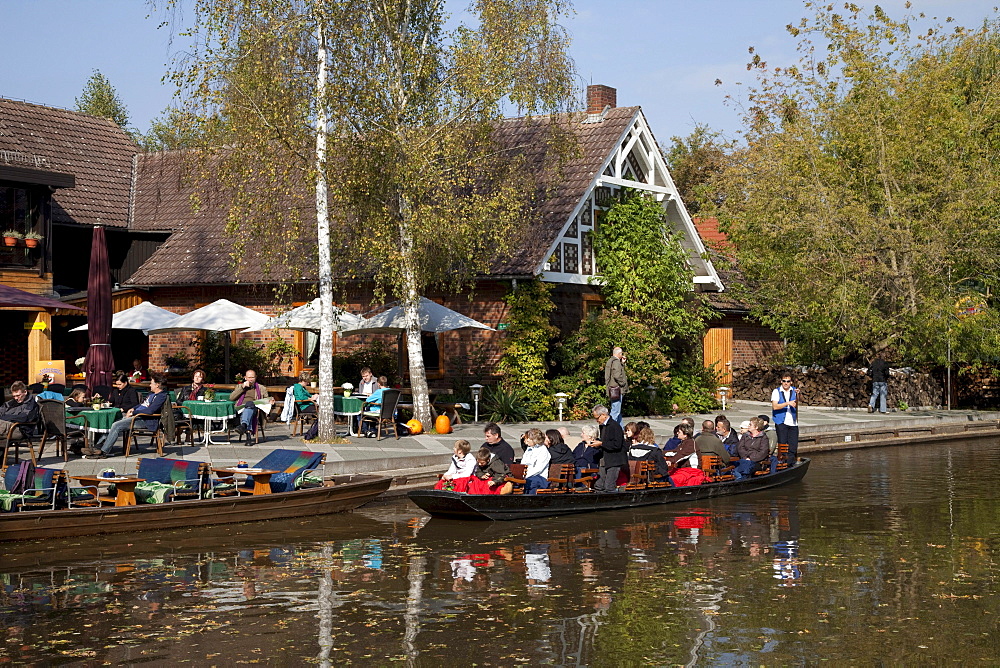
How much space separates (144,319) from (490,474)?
12.8 metres

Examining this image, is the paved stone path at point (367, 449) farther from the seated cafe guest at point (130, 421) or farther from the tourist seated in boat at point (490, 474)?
the tourist seated in boat at point (490, 474)

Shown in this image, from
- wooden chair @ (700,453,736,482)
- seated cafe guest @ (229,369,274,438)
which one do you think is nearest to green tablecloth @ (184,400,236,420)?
seated cafe guest @ (229,369,274,438)

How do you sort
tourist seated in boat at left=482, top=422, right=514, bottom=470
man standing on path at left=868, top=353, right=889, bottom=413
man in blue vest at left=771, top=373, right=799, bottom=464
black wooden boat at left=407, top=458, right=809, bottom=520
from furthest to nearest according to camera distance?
man standing on path at left=868, top=353, right=889, bottom=413 < man in blue vest at left=771, top=373, right=799, bottom=464 < tourist seated in boat at left=482, top=422, right=514, bottom=470 < black wooden boat at left=407, top=458, right=809, bottom=520

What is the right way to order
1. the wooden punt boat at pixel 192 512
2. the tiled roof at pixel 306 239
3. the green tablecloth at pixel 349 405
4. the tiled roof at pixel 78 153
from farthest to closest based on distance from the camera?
the tiled roof at pixel 78 153 → the tiled roof at pixel 306 239 → the green tablecloth at pixel 349 405 → the wooden punt boat at pixel 192 512

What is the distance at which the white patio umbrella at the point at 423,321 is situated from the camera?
80.7ft

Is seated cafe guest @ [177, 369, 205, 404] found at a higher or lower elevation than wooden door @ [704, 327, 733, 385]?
lower

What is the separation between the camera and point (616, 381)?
2372 cm

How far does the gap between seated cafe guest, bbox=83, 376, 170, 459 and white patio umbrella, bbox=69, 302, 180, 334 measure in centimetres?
615

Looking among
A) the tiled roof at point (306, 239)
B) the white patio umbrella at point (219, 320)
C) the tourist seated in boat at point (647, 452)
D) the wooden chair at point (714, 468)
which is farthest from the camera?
the tiled roof at point (306, 239)

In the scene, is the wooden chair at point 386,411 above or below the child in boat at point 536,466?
above

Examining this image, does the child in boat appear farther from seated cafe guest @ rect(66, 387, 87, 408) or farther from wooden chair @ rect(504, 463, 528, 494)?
seated cafe guest @ rect(66, 387, 87, 408)

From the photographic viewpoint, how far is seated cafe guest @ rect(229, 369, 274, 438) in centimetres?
2061

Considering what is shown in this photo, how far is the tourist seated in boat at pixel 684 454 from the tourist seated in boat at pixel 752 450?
1.00 m

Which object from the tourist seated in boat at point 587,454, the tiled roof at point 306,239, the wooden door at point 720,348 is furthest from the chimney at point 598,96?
the tourist seated in boat at point 587,454
